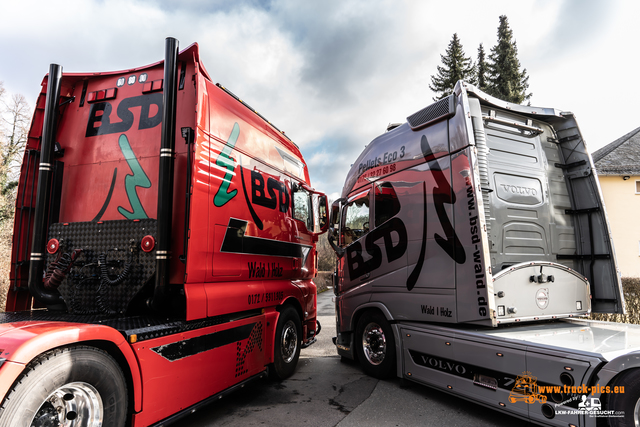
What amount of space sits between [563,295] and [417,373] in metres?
2.08

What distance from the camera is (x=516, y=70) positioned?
75.6 ft

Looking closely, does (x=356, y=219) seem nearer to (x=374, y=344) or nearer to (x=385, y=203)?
(x=385, y=203)

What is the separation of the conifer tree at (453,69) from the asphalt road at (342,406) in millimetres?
21931

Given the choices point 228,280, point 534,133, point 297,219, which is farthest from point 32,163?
point 534,133

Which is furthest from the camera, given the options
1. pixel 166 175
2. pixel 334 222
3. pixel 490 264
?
pixel 334 222

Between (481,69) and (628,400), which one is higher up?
(481,69)

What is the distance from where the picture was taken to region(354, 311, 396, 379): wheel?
513cm

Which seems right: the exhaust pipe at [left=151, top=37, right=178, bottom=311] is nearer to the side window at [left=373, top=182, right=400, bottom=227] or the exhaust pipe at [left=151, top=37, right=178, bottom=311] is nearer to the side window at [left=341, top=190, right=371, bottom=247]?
the side window at [left=373, top=182, right=400, bottom=227]

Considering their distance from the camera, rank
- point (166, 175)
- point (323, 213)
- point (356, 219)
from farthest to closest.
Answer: point (323, 213) < point (356, 219) < point (166, 175)

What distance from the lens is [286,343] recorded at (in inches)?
219

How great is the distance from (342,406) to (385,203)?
286cm

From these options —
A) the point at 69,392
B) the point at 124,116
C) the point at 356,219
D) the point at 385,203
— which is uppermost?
the point at 124,116

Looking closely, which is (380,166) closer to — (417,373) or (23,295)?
(417,373)

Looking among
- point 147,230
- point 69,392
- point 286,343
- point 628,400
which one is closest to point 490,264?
point 628,400
